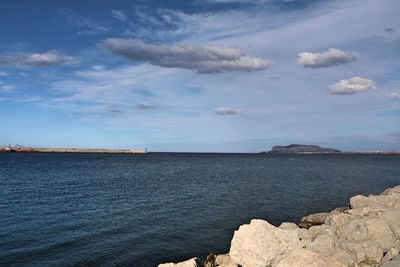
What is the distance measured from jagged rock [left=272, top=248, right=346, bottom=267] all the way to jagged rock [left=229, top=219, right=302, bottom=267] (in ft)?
12.1

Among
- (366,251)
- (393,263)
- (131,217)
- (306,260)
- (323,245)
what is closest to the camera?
(306,260)

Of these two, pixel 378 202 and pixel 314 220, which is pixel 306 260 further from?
pixel 314 220

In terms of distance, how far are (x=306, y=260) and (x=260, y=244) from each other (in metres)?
5.05

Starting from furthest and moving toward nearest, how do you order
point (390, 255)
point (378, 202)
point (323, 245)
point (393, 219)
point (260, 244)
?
point (378, 202)
point (393, 219)
point (260, 244)
point (323, 245)
point (390, 255)

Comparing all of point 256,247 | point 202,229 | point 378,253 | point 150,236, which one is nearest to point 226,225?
point 202,229

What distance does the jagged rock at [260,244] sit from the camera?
2066cm

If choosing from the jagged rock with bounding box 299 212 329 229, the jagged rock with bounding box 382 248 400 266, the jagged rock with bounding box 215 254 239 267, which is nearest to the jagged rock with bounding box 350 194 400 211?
the jagged rock with bounding box 299 212 329 229

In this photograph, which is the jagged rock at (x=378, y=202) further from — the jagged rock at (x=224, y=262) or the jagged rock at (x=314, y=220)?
the jagged rock at (x=224, y=262)

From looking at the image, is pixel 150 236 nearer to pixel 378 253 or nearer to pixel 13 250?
pixel 13 250

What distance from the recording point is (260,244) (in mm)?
21000

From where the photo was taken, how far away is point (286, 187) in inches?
2675

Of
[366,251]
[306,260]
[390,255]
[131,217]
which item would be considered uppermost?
[306,260]

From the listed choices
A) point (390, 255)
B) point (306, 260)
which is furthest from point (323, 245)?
point (306, 260)

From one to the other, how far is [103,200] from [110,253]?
2329cm
